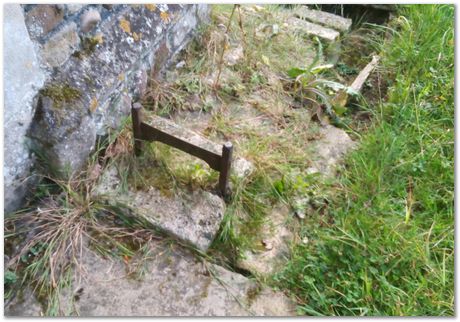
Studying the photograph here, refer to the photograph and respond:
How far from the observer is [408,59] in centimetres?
325

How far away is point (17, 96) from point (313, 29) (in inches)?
92.4

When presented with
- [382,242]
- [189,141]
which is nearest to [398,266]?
[382,242]

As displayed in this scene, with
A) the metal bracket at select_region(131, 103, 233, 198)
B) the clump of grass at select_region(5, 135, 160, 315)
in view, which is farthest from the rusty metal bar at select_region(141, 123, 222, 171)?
the clump of grass at select_region(5, 135, 160, 315)

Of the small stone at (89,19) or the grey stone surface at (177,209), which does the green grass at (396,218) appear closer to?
the grey stone surface at (177,209)

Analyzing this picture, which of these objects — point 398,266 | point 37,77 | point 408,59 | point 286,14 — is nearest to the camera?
point 37,77

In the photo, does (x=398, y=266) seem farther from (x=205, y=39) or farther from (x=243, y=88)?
(x=205, y=39)

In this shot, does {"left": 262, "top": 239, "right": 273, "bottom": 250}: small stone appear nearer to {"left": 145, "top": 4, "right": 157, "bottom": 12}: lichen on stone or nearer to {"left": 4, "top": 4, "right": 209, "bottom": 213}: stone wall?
{"left": 4, "top": 4, "right": 209, "bottom": 213}: stone wall

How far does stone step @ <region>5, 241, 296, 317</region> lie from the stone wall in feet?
1.54

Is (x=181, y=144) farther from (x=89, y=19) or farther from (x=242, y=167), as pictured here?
(x=89, y=19)

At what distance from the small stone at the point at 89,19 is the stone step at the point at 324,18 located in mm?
1969

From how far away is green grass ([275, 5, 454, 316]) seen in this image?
2012 millimetres

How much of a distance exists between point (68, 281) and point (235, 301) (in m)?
0.70

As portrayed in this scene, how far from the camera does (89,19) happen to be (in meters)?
2.03

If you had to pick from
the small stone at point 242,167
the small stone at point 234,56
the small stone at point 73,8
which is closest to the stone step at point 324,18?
the small stone at point 234,56
